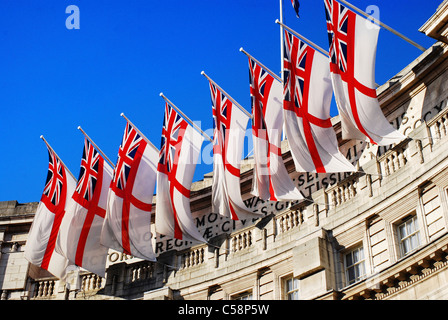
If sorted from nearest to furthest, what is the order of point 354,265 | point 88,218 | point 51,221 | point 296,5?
point 354,265, point 296,5, point 88,218, point 51,221

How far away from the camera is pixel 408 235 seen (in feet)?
81.1

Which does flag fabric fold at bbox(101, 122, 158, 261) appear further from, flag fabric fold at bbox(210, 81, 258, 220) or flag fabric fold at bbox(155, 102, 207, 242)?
flag fabric fold at bbox(210, 81, 258, 220)

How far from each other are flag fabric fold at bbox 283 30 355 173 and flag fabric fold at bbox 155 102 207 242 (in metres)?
5.15

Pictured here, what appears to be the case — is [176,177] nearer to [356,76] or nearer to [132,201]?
[132,201]

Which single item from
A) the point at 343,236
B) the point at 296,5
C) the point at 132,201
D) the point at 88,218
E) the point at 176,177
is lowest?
the point at 343,236

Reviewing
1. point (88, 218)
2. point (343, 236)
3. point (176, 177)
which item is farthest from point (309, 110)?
point (88, 218)

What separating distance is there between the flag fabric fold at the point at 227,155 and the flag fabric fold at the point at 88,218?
5493 mm

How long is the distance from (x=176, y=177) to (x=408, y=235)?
943cm

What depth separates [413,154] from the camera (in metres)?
25.4

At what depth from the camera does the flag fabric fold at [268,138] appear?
27.1 meters

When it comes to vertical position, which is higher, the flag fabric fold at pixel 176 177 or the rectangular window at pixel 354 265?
the flag fabric fold at pixel 176 177

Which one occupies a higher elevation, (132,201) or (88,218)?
(132,201)

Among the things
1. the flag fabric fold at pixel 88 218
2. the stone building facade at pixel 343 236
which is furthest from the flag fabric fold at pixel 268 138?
the flag fabric fold at pixel 88 218

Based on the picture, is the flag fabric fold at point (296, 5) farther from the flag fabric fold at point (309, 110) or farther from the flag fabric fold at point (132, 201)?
the flag fabric fold at point (132, 201)
